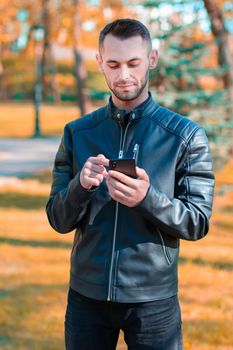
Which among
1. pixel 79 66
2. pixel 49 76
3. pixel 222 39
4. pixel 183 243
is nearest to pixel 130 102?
pixel 183 243

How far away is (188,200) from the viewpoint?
204cm

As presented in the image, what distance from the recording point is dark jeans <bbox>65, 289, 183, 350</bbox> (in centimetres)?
209

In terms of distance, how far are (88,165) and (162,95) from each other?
20.3 feet

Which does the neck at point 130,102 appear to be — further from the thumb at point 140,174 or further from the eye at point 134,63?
the thumb at point 140,174

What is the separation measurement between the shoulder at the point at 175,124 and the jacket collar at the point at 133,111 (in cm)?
3

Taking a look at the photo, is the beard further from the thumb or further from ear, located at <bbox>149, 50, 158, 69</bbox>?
the thumb

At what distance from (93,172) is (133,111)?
1.01ft

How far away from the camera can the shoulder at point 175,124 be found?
2.09 m

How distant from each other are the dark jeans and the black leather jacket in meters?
0.05

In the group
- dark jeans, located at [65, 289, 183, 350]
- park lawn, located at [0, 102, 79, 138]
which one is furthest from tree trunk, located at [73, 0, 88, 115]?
dark jeans, located at [65, 289, 183, 350]

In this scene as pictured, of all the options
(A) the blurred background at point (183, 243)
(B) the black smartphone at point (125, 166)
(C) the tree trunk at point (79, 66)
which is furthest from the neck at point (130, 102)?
(C) the tree trunk at point (79, 66)

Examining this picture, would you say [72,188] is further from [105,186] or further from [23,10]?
[23,10]

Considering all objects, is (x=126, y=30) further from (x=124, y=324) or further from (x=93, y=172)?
(x=124, y=324)

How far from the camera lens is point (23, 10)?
2019 centimetres
